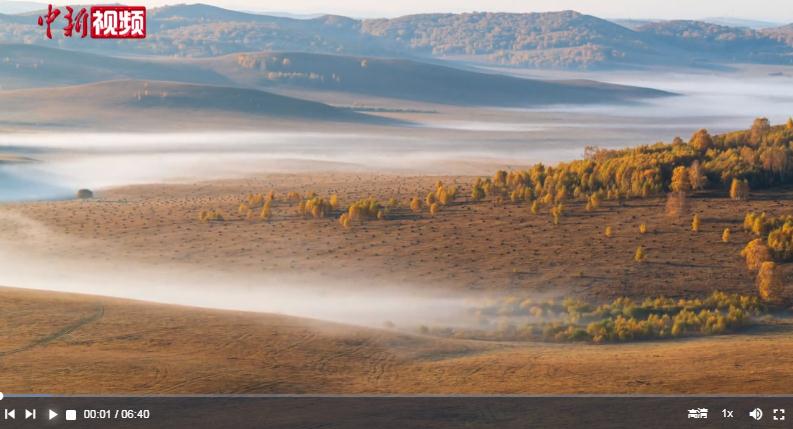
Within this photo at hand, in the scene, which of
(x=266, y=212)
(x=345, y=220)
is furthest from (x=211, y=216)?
(x=345, y=220)

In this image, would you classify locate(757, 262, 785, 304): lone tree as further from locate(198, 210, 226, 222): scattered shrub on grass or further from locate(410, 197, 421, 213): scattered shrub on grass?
locate(198, 210, 226, 222): scattered shrub on grass

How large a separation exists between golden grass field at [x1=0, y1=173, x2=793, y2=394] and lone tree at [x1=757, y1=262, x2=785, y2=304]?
846mm

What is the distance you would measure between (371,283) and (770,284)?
1402cm

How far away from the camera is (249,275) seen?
141ft

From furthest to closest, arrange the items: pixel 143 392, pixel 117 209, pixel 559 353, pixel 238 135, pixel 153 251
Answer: pixel 238 135, pixel 117 209, pixel 153 251, pixel 559 353, pixel 143 392

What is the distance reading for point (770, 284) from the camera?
1436 inches

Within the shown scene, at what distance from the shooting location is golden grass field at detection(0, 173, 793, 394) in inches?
886

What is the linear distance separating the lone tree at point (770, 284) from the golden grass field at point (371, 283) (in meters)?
0.85

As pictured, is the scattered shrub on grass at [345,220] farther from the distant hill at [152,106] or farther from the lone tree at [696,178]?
the distant hill at [152,106]

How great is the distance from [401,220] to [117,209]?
60.6 feet

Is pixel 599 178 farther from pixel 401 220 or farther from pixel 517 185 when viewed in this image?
pixel 401 220

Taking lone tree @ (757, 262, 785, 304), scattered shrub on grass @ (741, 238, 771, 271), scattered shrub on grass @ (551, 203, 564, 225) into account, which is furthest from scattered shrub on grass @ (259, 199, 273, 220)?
lone tree @ (757, 262, 785, 304)

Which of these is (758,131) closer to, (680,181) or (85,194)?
(680,181)
